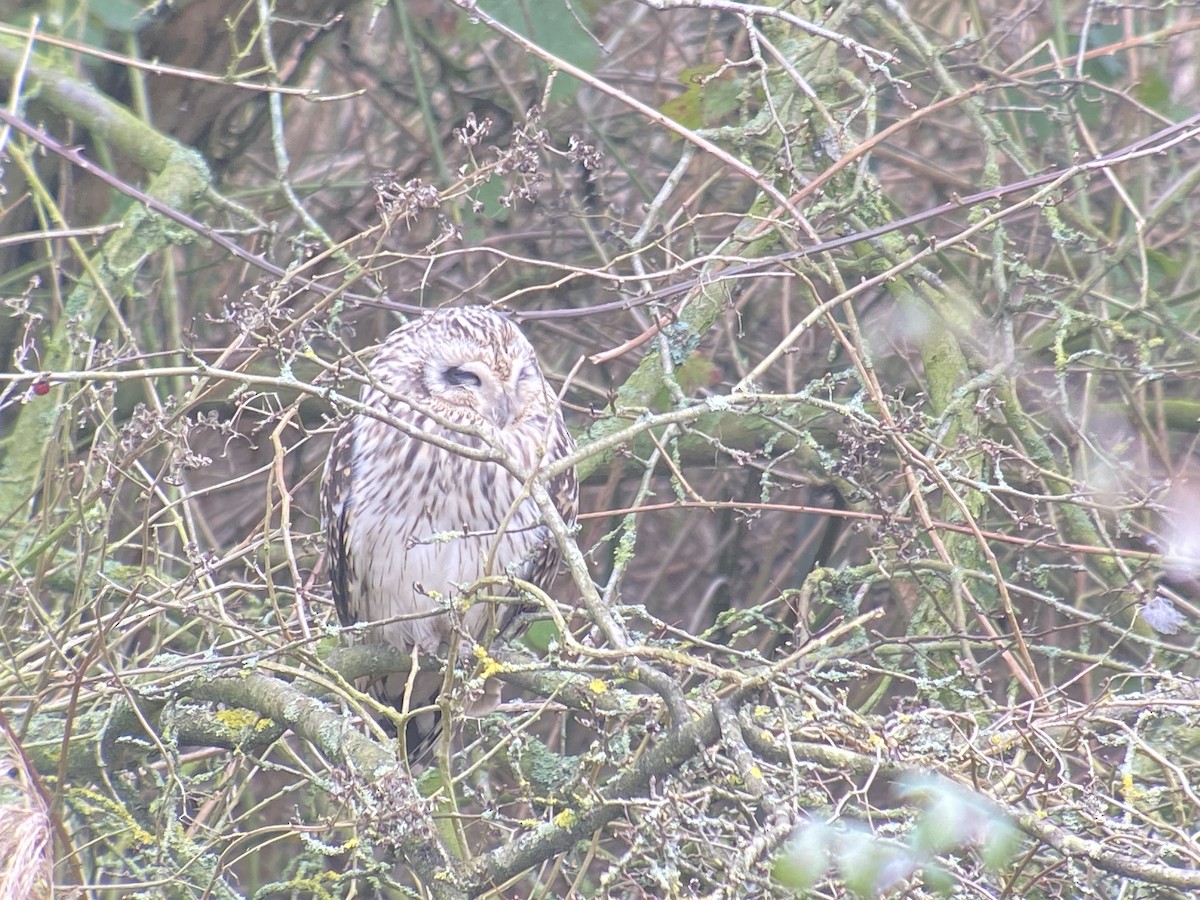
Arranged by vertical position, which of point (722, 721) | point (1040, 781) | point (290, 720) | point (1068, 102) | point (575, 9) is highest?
point (575, 9)

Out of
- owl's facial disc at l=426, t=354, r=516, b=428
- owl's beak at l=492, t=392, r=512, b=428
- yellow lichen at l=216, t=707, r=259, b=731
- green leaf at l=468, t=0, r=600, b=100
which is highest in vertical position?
green leaf at l=468, t=0, r=600, b=100

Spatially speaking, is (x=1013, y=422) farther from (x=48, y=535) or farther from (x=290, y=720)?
(x=48, y=535)

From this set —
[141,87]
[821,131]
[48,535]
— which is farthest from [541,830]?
[141,87]

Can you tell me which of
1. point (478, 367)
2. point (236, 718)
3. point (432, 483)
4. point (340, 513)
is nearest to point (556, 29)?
point (478, 367)

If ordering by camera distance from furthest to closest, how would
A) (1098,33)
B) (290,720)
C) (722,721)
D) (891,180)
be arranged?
1. (891,180)
2. (1098,33)
3. (290,720)
4. (722,721)

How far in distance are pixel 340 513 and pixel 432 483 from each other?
0.71 ft

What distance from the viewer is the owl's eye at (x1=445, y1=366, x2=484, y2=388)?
286 centimetres

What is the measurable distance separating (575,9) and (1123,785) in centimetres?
216

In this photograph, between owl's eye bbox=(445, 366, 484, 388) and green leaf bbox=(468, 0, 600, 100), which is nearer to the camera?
owl's eye bbox=(445, 366, 484, 388)

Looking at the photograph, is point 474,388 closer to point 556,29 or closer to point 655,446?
point 655,446

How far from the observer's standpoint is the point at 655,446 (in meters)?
2.62

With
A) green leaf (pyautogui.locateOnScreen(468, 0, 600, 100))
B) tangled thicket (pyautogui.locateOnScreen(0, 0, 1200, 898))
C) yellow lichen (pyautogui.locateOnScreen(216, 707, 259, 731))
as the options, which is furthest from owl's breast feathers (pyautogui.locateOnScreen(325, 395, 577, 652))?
green leaf (pyautogui.locateOnScreen(468, 0, 600, 100))

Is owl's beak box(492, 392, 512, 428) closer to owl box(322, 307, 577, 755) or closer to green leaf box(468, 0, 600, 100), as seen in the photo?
owl box(322, 307, 577, 755)

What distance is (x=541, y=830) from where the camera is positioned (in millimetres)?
1688
